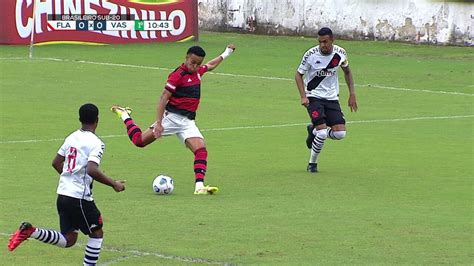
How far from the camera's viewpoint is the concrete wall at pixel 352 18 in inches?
1642

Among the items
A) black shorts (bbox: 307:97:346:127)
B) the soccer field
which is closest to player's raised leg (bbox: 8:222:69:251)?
the soccer field

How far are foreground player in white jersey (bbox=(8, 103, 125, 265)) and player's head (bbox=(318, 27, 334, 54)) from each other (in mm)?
7038

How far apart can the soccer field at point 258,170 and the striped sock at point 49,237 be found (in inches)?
18.1

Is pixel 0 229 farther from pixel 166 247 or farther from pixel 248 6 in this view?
pixel 248 6

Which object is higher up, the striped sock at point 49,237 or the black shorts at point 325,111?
the striped sock at point 49,237

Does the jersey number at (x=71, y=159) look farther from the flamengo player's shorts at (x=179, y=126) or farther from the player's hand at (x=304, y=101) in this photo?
the player's hand at (x=304, y=101)

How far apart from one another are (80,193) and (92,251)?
50 cm

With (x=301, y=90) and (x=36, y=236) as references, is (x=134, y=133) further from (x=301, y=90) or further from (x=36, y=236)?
(x=36, y=236)

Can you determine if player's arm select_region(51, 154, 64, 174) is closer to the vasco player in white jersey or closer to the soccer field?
the soccer field

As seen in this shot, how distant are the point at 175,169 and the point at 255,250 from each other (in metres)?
5.68

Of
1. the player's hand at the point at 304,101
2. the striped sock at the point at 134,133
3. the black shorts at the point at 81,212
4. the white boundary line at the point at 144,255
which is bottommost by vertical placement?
the white boundary line at the point at 144,255

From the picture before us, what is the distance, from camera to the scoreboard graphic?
39438 mm

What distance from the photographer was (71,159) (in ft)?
35.9

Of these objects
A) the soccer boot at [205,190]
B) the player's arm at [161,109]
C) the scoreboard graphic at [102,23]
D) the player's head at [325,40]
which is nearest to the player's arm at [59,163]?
the soccer boot at [205,190]
